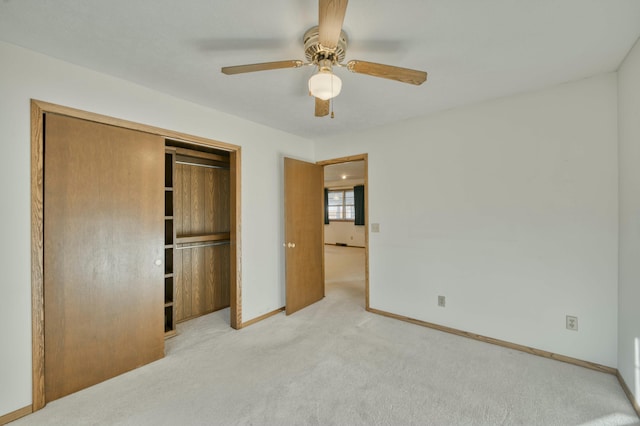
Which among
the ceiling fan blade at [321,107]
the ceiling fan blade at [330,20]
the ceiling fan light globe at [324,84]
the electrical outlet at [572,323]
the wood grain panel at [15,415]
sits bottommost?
the wood grain panel at [15,415]

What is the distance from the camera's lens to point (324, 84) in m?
1.47

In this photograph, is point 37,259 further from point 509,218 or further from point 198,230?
point 509,218

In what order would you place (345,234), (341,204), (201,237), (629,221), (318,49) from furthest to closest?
(341,204) < (345,234) < (201,237) < (629,221) < (318,49)

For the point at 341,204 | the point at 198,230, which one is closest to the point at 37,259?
the point at 198,230

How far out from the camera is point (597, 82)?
2158mm

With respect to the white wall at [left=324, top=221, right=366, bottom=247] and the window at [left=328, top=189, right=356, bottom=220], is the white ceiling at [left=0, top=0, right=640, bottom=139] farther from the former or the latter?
the window at [left=328, top=189, right=356, bottom=220]

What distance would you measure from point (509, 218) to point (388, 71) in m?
1.92

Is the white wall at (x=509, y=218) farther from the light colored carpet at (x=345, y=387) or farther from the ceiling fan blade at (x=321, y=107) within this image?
the ceiling fan blade at (x=321, y=107)

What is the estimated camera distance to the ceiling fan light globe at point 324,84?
146cm

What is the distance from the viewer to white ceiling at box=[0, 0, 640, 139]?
56.1 inches

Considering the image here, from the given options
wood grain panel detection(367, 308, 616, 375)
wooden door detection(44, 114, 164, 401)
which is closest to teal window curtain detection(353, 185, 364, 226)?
wood grain panel detection(367, 308, 616, 375)

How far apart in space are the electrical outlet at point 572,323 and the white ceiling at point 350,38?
1.99 metres

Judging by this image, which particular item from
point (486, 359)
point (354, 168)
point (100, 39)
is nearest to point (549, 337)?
point (486, 359)

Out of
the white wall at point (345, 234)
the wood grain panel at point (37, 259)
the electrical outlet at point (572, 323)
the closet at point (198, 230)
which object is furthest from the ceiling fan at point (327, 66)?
the white wall at point (345, 234)
